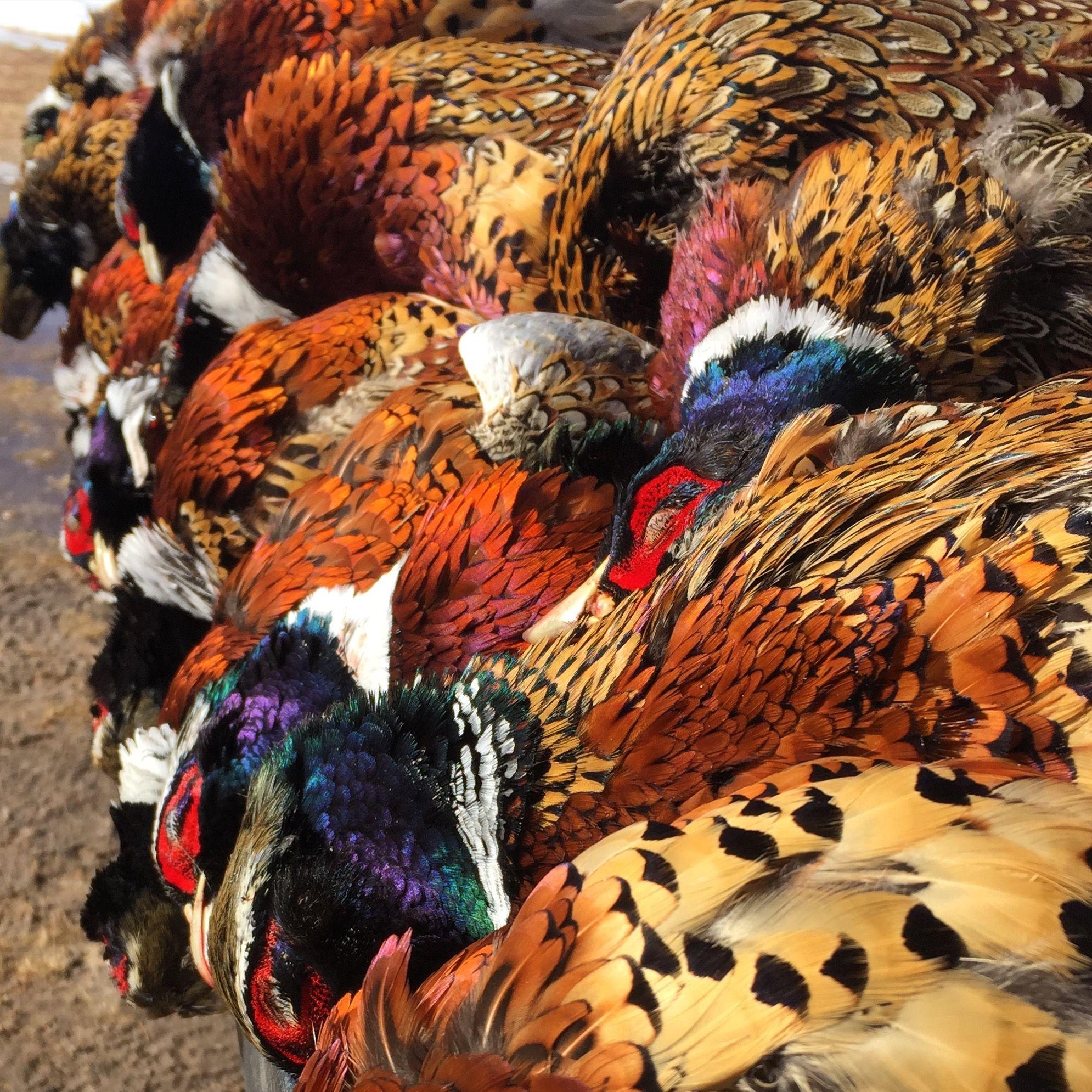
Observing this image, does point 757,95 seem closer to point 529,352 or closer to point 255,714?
point 529,352

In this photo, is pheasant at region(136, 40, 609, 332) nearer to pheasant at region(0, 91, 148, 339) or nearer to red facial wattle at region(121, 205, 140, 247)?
red facial wattle at region(121, 205, 140, 247)

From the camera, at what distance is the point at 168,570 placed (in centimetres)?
73

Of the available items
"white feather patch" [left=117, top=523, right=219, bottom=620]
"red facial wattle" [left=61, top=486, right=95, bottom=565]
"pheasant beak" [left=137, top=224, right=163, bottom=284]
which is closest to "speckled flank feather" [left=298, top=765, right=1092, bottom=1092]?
"white feather patch" [left=117, top=523, right=219, bottom=620]

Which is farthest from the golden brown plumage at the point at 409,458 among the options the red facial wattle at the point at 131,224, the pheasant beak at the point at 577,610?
the red facial wattle at the point at 131,224

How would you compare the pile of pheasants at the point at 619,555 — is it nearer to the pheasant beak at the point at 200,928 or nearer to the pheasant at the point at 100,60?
the pheasant beak at the point at 200,928

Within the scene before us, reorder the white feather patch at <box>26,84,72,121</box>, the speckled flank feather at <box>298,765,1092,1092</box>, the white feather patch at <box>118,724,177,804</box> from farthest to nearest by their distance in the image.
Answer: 1. the white feather patch at <box>26,84,72,121</box>
2. the white feather patch at <box>118,724,177,804</box>
3. the speckled flank feather at <box>298,765,1092,1092</box>

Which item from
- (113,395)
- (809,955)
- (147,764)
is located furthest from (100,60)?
(809,955)

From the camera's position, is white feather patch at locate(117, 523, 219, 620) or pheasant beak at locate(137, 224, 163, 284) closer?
white feather patch at locate(117, 523, 219, 620)

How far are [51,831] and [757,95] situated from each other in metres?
0.92

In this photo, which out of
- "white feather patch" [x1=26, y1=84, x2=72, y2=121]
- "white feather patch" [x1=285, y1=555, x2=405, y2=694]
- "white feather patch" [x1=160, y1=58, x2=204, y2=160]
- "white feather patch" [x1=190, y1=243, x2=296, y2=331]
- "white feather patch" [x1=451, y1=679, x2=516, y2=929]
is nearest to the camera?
"white feather patch" [x1=451, y1=679, x2=516, y2=929]

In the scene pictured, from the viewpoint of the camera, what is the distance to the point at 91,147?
109cm

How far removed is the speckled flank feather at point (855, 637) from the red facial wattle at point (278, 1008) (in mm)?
126

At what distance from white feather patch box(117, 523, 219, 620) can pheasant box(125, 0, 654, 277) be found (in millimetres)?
336

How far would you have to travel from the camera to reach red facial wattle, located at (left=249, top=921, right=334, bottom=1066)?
0.43 meters
